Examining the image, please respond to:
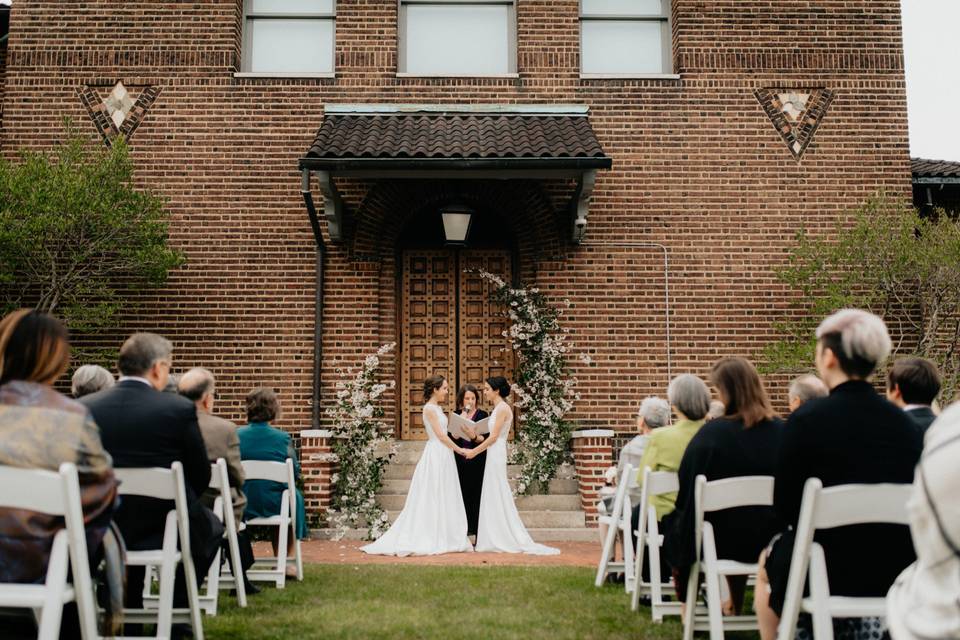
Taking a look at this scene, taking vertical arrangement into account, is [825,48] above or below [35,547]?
above

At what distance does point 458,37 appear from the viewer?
459 inches

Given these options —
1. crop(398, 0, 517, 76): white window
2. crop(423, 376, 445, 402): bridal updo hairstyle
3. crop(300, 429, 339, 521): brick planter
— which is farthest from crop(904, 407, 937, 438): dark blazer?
crop(398, 0, 517, 76): white window

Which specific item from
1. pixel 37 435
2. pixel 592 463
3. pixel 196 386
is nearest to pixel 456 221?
pixel 592 463

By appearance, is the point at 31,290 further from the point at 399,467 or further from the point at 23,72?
the point at 399,467

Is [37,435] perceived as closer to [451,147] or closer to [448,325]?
[451,147]

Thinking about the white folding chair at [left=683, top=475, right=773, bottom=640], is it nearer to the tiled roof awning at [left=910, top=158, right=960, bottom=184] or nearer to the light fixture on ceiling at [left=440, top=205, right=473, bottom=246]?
the light fixture on ceiling at [left=440, top=205, right=473, bottom=246]

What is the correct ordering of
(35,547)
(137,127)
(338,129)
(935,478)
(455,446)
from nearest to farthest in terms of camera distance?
(935,478), (35,547), (455,446), (338,129), (137,127)

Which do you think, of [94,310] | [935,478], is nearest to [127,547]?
[935,478]

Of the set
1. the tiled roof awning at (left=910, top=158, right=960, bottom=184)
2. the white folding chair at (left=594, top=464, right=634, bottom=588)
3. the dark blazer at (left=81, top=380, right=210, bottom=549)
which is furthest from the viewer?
the tiled roof awning at (left=910, top=158, right=960, bottom=184)

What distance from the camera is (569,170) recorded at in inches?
379

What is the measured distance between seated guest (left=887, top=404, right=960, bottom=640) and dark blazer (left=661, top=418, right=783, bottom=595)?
2.49m

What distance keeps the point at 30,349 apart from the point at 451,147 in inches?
275

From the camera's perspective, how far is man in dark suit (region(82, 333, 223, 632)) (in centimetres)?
423

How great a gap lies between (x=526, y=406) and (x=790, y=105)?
507 cm
